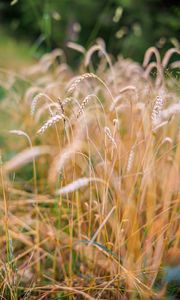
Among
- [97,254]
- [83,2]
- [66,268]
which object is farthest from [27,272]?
[83,2]

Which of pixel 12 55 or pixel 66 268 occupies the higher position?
pixel 12 55

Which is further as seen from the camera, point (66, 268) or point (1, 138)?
point (1, 138)

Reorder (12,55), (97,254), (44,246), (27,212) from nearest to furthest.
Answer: (97,254) → (44,246) → (27,212) → (12,55)

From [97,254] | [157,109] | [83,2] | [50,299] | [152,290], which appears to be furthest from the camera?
[83,2]

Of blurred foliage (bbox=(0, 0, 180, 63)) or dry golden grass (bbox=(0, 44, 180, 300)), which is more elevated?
blurred foliage (bbox=(0, 0, 180, 63))

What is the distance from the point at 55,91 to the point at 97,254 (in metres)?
1.40

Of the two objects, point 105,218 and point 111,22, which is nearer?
point 105,218

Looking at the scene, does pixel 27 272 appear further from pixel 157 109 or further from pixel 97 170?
pixel 157 109

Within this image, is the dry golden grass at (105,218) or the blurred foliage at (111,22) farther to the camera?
the blurred foliage at (111,22)

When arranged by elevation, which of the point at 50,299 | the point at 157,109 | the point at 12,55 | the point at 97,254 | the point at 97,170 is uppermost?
the point at 12,55

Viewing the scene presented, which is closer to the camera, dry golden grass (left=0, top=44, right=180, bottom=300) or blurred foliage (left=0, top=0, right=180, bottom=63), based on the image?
dry golden grass (left=0, top=44, right=180, bottom=300)

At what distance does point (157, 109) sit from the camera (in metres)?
1.40

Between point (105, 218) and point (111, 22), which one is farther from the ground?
point (111, 22)

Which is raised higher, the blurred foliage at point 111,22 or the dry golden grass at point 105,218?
the blurred foliage at point 111,22
